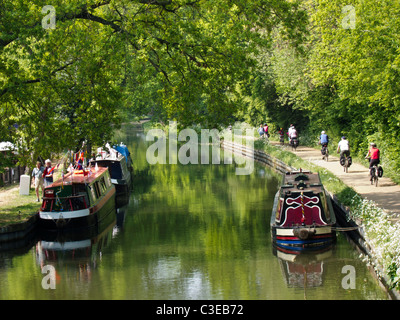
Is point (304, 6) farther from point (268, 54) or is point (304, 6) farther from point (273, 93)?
point (273, 93)

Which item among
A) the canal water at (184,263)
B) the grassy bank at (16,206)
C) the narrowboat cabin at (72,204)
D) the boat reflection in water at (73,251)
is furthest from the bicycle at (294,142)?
the boat reflection in water at (73,251)

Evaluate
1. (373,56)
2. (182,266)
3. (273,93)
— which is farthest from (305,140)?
(182,266)

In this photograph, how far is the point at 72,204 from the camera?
22828 mm

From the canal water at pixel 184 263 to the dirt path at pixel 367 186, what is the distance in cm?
196

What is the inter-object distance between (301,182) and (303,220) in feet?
6.28

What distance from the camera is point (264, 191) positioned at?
99.9 feet

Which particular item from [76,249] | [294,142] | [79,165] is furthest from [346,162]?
[76,249]

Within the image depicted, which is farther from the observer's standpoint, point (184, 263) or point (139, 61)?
point (139, 61)

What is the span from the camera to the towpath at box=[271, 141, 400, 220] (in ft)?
67.4

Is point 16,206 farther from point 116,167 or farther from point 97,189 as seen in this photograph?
point 116,167

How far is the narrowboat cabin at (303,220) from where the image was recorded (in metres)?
18.5

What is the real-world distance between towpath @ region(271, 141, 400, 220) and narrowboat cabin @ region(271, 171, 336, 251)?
79.7 inches

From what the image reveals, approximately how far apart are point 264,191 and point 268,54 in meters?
18.4

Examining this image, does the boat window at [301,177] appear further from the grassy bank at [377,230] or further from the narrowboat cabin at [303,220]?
the narrowboat cabin at [303,220]
